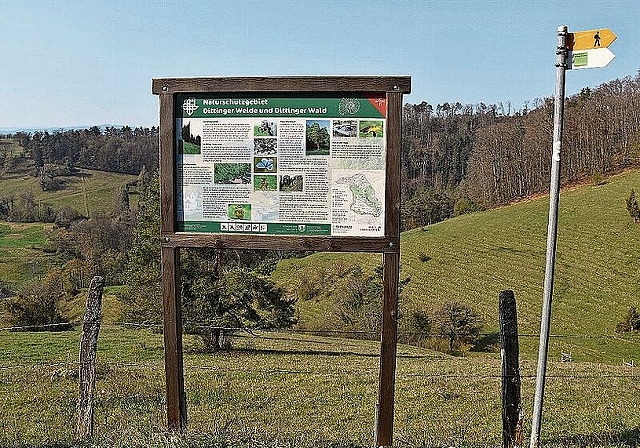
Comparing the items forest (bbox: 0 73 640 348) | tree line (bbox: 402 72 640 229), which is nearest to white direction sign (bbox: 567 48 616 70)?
forest (bbox: 0 73 640 348)

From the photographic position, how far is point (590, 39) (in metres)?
5.70

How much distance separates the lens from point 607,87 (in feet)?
319

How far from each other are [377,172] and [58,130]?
517 ft

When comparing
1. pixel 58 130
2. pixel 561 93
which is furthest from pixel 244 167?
pixel 58 130

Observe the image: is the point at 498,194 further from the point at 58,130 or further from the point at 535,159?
the point at 58,130

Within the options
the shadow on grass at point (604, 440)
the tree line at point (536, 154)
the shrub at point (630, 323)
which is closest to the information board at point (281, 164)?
the shadow on grass at point (604, 440)

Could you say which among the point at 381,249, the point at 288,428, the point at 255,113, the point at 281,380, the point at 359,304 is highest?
the point at 255,113

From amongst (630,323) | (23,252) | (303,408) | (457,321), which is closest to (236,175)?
(303,408)

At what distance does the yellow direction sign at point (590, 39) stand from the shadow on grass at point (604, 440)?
411 cm

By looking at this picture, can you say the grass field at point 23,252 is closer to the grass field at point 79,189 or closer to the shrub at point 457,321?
the grass field at point 79,189

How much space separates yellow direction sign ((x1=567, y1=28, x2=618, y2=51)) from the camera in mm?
5609

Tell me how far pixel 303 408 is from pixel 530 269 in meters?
47.3

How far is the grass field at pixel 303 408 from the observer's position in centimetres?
717

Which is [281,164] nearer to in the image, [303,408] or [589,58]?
[589,58]
